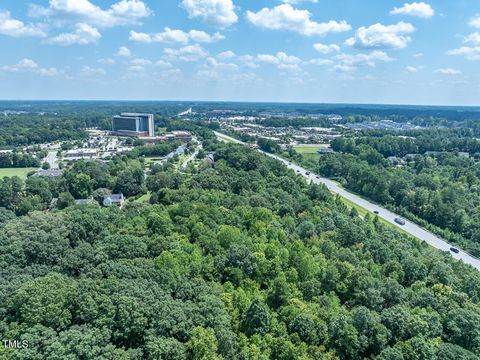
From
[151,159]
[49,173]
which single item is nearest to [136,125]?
[151,159]

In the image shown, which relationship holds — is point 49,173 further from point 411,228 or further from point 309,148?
point 309,148

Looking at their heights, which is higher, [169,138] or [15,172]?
[169,138]

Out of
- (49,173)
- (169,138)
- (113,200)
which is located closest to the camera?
(113,200)

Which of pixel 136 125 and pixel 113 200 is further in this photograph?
pixel 136 125

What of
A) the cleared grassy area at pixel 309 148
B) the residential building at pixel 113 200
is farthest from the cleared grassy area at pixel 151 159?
the cleared grassy area at pixel 309 148

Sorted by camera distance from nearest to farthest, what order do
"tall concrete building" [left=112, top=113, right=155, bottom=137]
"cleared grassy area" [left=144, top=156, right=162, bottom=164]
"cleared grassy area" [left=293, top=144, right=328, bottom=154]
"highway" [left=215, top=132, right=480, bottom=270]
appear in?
"highway" [left=215, top=132, right=480, bottom=270] → "cleared grassy area" [left=144, top=156, right=162, bottom=164] → "cleared grassy area" [left=293, top=144, right=328, bottom=154] → "tall concrete building" [left=112, top=113, right=155, bottom=137]

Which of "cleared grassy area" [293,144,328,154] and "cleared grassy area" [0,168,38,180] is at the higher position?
"cleared grassy area" [293,144,328,154]

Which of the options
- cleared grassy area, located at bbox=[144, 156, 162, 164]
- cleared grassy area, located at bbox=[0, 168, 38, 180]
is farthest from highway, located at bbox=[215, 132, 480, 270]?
cleared grassy area, located at bbox=[0, 168, 38, 180]

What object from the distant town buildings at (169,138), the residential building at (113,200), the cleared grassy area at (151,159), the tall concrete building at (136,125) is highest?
the tall concrete building at (136,125)

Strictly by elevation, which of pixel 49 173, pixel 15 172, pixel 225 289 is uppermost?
pixel 49 173

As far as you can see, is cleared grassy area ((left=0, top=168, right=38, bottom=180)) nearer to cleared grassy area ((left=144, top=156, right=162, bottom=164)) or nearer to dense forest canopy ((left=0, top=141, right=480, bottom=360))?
cleared grassy area ((left=144, top=156, right=162, bottom=164))

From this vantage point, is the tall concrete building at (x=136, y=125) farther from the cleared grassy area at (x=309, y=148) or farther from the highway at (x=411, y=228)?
the highway at (x=411, y=228)

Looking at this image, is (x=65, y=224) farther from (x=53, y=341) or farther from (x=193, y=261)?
(x=53, y=341)
